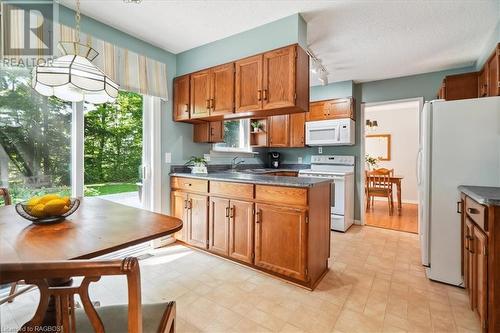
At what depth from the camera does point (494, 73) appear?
2.25 m

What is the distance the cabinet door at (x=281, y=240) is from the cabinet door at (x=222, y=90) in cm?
119

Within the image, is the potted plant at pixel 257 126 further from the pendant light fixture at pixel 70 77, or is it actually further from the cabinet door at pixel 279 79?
the pendant light fixture at pixel 70 77

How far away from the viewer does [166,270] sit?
2.38 metres

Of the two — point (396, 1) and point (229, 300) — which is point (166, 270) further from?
point (396, 1)

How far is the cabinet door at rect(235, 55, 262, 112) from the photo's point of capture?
2405 mm

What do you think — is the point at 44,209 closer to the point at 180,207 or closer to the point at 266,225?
the point at 266,225

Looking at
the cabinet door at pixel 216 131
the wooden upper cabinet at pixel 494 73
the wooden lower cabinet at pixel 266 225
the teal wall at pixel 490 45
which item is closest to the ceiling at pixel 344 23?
the teal wall at pixel 490 45

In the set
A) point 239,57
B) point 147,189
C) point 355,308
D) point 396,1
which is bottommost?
point 355,308

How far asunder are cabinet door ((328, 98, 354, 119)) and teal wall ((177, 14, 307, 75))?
1.93 metres

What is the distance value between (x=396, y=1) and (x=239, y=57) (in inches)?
60.5

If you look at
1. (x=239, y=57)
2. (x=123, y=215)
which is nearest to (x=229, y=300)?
(x=123, y=215)

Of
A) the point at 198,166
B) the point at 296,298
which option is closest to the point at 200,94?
the point at 198,166

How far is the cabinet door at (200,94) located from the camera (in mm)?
2824

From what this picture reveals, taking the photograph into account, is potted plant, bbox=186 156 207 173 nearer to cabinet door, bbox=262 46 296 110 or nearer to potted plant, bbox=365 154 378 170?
cabinet door, bbox=262 46 296 110
